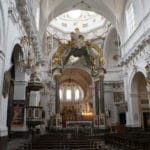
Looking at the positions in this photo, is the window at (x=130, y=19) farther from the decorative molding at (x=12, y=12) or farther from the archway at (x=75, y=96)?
the archway at (x=75, y=96)

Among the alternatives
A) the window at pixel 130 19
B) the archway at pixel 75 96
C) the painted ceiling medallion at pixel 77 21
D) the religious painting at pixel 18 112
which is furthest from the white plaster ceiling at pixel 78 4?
the archway at pixel 75 96

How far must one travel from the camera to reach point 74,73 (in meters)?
34.2

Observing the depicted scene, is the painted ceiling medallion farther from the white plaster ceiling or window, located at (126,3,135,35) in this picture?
window, located at (126,3,135,35)

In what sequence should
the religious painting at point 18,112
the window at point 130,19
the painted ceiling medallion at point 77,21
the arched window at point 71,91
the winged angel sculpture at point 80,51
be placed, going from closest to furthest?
the religious painting at point 18,112 < the window at point 130,19 < the winged angel sculpture at point 80,51 < the painted ceiling medallion at point 77,21 < the arched window at point 71,91

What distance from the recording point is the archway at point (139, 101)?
16.2m

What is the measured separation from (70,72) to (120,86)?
10.8 meters

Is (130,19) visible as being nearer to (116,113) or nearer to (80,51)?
(80,51)

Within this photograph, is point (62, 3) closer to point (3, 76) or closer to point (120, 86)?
point (120, 86)

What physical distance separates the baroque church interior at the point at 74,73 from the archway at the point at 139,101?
0.24ft

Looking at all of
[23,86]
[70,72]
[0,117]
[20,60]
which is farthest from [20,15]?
[70,72]

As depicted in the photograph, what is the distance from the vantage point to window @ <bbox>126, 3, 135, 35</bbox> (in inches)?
652

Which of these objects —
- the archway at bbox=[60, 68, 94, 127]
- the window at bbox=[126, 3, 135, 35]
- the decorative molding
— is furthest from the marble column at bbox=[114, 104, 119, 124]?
the decorative molding

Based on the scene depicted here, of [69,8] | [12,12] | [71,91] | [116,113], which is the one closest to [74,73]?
[71,91]

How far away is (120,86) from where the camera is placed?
24.2 metres
